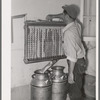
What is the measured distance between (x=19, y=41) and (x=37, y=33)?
20cm

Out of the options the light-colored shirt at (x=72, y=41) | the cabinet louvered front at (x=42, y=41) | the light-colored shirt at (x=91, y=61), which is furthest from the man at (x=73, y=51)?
the light-colored shirt at (x=91, y=61)

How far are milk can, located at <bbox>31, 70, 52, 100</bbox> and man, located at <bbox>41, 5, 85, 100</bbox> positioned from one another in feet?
0.81

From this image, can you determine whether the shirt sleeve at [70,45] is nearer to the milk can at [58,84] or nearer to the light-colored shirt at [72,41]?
the light-colored shirt at [72,41]

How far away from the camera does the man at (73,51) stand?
6.41ft

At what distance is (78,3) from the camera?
98.6 inches

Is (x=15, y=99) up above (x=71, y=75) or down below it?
below

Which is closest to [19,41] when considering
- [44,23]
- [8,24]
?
[44,23]

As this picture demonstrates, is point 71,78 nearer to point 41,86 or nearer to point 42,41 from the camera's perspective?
point 41,86

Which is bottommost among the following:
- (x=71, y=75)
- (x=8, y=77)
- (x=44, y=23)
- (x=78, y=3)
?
(x=71, y=75)

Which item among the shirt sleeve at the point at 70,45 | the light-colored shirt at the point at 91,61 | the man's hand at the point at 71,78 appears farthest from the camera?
the light-colored shirt at the point at 91,61

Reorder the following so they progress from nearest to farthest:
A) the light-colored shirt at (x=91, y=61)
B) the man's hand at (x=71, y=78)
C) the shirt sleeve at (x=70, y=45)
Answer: the shirt sleeve at (x=70, y=45) → the man's hand at (x=71, y=78) → the light-colored shirt at (x=91, y=61)

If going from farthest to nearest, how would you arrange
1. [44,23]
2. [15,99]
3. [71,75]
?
[44,23] < [71,75] < [15,99]

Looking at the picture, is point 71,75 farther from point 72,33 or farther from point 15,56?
point 15,56

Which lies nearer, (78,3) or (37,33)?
(37,33)
